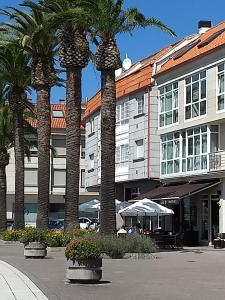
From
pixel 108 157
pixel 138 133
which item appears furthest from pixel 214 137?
pixel 108 157

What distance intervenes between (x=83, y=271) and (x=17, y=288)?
216 centimetres

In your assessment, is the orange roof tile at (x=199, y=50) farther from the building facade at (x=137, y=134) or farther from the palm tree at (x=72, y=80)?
the palm tree at (x=72, y=80)

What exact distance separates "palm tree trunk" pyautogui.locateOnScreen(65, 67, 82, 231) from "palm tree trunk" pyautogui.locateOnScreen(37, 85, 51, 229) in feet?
10.3

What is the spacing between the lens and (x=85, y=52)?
28.7 meters

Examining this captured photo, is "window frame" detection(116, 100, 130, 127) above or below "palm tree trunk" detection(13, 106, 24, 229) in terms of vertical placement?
above

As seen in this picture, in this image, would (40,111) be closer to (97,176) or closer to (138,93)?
(138,93)

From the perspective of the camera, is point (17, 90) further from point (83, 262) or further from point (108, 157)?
point (83, 262)

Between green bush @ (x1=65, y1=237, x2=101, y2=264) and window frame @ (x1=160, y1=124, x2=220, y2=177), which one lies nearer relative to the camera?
green bush @ (x1=65, y1=237, x2=101, y2=264)

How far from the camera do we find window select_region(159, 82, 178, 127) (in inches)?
1574

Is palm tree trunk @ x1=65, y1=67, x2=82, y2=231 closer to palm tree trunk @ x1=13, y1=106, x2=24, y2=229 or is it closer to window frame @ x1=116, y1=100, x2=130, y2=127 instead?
palm tree trunk @ x1=13, y1=106, x2=24, y2=229

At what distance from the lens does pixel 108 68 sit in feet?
87.3

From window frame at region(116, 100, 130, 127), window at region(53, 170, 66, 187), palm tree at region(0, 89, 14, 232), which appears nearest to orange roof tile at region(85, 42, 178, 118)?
window frame at region(116, 100, 130, 127)

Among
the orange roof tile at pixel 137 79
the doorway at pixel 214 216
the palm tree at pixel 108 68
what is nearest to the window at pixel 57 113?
the orange roof tile at pixel 137 79

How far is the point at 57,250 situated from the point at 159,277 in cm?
1081
